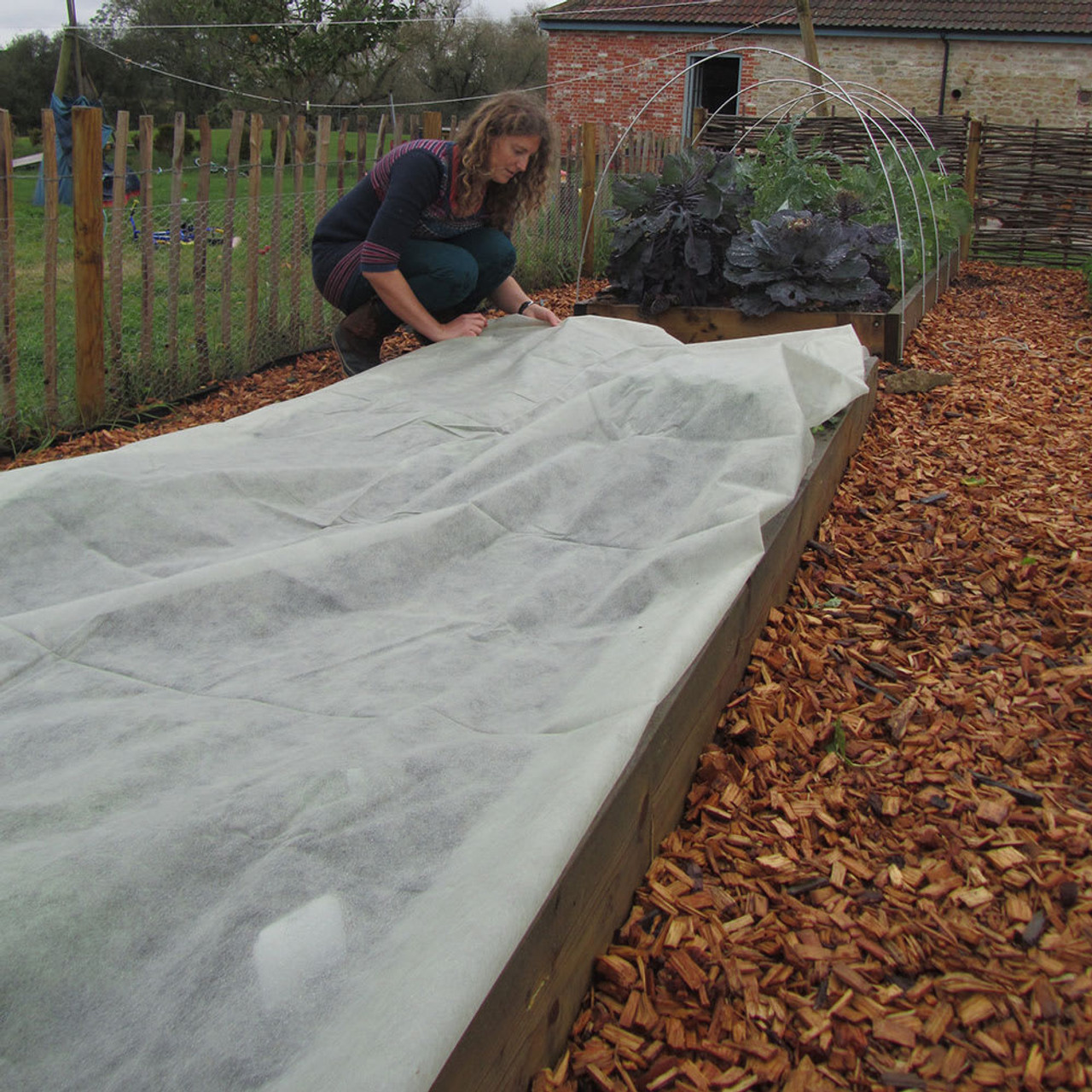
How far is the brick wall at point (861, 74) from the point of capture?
1925cm

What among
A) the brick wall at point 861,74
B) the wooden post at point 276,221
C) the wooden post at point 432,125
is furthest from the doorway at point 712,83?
the wooden post at point 276,221

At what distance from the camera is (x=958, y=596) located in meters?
2.65

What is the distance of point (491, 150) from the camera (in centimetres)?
358

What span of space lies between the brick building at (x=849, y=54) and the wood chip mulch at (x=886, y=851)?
17.2 metres

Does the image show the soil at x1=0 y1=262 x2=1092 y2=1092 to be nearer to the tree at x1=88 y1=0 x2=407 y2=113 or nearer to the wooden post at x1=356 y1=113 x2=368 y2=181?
the wooden post at x1=356 y1=113 x2=368 y2=181

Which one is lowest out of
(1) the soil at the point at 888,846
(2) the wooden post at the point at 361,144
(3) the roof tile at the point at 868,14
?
(1) the soil at the point at 888,846

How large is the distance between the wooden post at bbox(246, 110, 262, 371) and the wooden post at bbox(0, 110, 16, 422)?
3.63ft

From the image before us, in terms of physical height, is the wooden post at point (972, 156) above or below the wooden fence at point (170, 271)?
above

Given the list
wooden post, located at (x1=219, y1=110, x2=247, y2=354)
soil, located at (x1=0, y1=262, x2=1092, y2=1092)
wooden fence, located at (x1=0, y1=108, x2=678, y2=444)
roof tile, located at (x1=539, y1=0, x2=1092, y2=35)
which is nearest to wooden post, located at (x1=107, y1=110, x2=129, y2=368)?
wooden fence, located at (x1=0, y1=108, x2=678, y2=444)

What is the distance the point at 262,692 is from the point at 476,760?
1.37ft

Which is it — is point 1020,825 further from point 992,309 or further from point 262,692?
point 992,309

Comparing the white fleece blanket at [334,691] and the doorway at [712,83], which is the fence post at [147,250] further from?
the doorway at [712,83]

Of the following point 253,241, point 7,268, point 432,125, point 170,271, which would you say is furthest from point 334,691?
point 432,125

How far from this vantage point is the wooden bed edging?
1.05m
